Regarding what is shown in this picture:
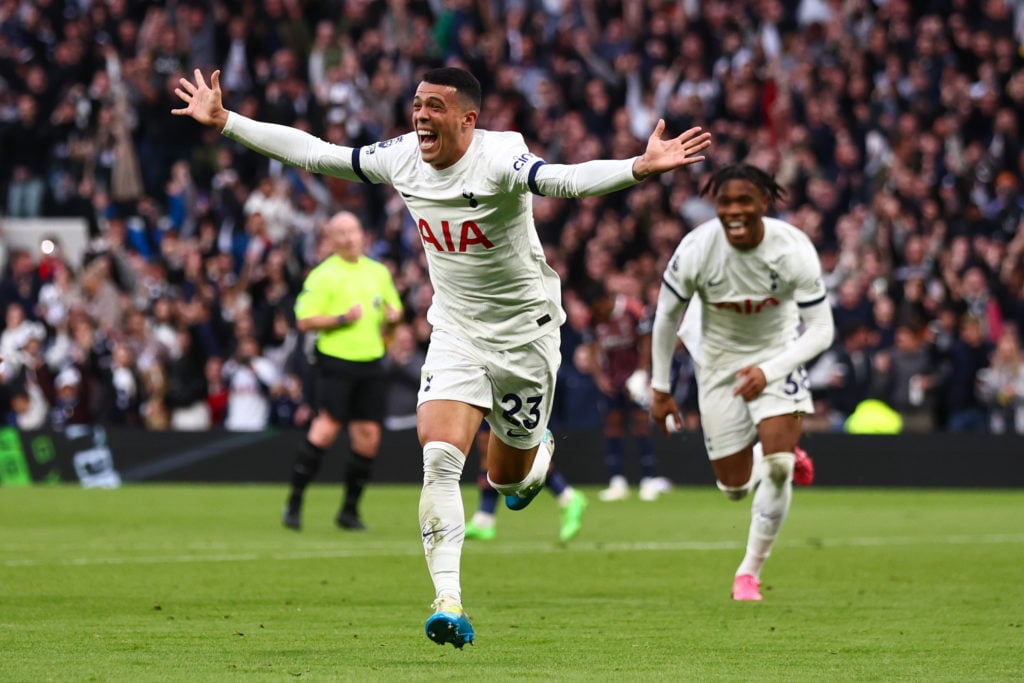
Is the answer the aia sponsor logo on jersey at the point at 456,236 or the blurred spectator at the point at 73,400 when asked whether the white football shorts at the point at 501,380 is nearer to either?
the aia sponsor logo on jersey at the point at 456,236

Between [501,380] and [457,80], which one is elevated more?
[457,80]

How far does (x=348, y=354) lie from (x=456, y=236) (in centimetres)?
721

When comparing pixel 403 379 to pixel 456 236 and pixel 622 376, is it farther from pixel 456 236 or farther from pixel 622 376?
pixel 456 236

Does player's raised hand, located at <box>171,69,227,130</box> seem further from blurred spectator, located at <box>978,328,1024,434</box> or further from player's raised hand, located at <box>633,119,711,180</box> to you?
blurred spectator, located at <box>978,328,1024,434</box>

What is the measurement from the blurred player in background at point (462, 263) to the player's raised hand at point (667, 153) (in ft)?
1.54

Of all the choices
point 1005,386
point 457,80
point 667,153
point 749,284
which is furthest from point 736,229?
point 1005,386

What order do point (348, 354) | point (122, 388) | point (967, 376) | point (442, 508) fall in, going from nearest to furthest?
point (442, 508) < point (348, 354) < point (967, 376) < point (122, 388)

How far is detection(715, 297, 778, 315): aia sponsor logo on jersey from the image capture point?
10766 mm

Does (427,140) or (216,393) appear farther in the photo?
(216,393)

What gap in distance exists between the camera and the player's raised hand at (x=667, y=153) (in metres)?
7.46

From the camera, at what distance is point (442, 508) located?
799 centimetres

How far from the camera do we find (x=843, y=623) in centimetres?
911

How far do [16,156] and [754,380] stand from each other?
20.6 m

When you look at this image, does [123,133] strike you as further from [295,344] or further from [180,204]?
[295,344]
